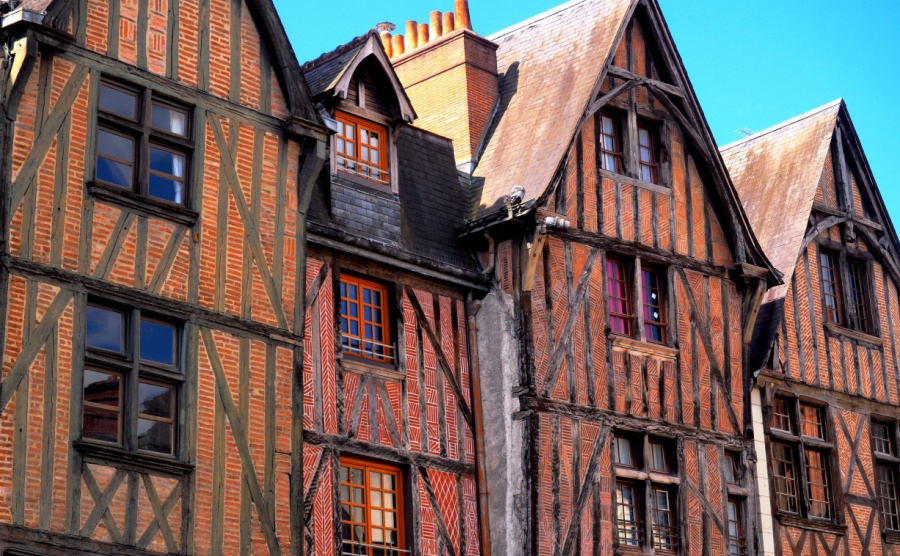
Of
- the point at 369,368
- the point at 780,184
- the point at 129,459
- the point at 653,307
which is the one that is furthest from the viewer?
the point at 780,184

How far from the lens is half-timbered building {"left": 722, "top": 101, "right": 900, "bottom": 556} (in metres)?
22.9

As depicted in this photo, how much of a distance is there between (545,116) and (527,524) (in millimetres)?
5359

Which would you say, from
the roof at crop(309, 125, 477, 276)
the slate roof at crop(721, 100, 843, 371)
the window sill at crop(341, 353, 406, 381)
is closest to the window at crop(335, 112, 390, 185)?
the roof at crop(309, 125, 477, 276)

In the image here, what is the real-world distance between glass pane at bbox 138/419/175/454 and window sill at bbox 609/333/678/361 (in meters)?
6.48

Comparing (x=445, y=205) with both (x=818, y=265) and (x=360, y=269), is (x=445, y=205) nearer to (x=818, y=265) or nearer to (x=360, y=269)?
(x=360, y=269)

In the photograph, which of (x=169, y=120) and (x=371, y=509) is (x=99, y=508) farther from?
(x=169, y=120)

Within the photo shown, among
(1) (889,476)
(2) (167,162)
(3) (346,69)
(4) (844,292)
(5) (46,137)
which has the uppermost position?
(3) (346,69)

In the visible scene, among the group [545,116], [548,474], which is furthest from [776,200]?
[548,474]

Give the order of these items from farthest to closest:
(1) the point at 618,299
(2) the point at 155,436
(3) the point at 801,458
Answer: (3) the point at 801,458 < (1) the point at 618,299 < (2) the point at 155,436

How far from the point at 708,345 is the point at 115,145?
28.2 feet

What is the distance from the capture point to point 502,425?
763 inches

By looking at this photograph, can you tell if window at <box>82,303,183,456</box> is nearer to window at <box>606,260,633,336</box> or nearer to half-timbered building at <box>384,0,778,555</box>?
half-timbered building at <box>384,0,778,555</box>

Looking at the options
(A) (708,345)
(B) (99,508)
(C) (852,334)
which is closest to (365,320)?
(B) (99,508)

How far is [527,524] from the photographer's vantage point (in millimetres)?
18906
